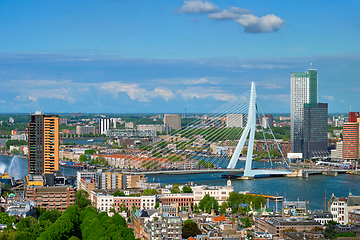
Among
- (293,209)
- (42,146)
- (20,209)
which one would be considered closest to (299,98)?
(42,146)

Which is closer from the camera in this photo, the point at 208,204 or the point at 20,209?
the point at 20,209

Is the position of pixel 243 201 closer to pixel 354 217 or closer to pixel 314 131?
pixel 354 217

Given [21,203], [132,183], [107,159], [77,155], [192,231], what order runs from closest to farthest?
[192,231]
[21,203]
[132,183]
[107,159]
[77,155]

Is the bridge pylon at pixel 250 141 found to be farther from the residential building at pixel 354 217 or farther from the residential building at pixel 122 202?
the residential building at pixel 354 217

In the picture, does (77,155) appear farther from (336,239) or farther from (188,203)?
(336,239)

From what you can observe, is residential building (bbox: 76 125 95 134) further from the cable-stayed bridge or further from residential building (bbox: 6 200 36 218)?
residential building (bbox: 6 200 36 218)

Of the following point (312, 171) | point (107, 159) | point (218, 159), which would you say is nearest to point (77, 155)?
point (107, 159)
